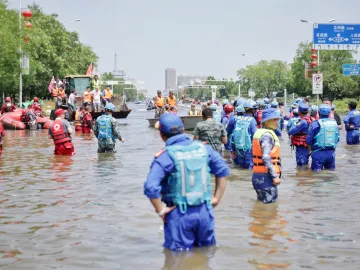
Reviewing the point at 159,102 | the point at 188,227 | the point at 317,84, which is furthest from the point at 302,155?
the point at 317,84

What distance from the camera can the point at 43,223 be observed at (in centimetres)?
995

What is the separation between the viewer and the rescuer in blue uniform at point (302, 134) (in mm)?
15336

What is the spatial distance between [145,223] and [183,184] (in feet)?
11.2

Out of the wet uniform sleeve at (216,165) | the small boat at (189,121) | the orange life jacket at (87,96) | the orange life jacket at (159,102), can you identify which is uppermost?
the orange life jacket at (87,96)

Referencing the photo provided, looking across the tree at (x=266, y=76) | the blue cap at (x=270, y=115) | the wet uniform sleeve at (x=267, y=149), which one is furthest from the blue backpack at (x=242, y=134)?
the tree at (x=266, y=76)

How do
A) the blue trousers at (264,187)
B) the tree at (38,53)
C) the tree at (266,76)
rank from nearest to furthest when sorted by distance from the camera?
the blue trousers at (264,187)
the tree at (38,53)
the tree at (266,76)

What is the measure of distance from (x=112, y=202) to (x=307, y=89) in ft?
340

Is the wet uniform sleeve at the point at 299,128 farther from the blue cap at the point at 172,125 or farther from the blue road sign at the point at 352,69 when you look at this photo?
the blue road sign at the point at 352,69

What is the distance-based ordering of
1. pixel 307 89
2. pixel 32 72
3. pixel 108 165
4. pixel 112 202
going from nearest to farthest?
pixel 112 202, pixel 108 165, pixel 32 72, pixel 307 89

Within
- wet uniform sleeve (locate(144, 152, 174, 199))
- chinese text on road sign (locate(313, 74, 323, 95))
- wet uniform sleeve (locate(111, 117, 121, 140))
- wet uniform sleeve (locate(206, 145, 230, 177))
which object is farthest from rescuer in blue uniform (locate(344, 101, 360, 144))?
chinese text on road sign (locate(313, 74, 323, 95))

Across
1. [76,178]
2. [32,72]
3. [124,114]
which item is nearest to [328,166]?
[76,178]

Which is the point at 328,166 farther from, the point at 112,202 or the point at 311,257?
the point at 311,257

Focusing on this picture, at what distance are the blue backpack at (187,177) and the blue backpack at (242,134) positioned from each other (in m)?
8.22

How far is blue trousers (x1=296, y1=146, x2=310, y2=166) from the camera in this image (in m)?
15.8
